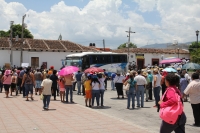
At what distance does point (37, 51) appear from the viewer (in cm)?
4447

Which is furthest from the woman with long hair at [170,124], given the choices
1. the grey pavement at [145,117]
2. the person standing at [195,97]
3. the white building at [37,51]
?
the white building at [37,51]

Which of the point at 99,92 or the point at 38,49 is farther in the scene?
the point at 38,49

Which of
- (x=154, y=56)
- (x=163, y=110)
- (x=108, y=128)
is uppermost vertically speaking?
(x=154, y=56)

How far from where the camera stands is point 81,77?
19609 millimetres

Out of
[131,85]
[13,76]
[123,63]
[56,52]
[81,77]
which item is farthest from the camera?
[56,52]

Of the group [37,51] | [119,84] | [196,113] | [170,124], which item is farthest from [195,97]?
[37,51]

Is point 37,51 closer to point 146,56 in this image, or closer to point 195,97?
point 146,56

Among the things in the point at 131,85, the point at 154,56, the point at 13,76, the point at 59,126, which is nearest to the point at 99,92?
the point at 131,85

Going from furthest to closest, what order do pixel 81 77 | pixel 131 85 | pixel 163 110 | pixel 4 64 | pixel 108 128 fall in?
pixel 4 64 < pixel 81 77 < pixel 131 85 < pixel 108 128 < pixel 163 110

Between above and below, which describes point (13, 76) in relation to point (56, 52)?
below

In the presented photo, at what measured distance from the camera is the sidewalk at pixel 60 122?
796cm

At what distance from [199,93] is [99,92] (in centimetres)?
502

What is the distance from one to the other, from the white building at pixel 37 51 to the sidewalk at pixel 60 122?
32083mm

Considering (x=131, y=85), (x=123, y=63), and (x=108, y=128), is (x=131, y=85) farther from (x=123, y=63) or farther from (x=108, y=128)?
(x=123, y=63)
